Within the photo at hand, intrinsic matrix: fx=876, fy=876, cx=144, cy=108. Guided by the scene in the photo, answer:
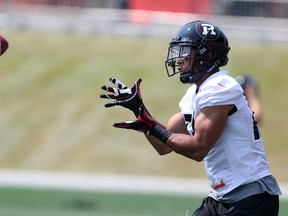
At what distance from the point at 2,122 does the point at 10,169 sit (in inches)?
68.1

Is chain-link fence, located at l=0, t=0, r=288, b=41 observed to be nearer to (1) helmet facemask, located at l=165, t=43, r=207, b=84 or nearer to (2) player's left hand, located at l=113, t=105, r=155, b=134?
(1) helmet facemask, located at l=165, t=43, r=207, b=84

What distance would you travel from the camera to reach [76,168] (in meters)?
12.3

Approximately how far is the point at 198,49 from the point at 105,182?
6417mm

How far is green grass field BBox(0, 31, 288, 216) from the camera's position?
12367 mm

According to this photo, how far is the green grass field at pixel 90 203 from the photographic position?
981cm

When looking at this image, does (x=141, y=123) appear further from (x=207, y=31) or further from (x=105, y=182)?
(x=105, y=182)

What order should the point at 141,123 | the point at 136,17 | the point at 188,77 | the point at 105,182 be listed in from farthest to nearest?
the point at 136,17, the point at 105,182, the point at 188,77, the point at 141,123

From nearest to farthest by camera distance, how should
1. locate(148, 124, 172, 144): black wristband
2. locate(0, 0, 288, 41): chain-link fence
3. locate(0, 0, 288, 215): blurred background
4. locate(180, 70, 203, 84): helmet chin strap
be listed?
locate(148, 124, 172, 144): black wristband < locate(180, 70, 203, 84): helmet chin strap < locate(0, 0, 288, 215): blurred background < locate(0, 0, 288, 41): chain-link fence

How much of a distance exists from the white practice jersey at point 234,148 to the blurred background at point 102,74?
6439mm

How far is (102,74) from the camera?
15.0 m

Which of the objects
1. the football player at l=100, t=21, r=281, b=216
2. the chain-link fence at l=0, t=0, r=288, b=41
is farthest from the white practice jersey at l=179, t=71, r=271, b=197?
the chain-link fence at l=0, t=0, r=288, b=41

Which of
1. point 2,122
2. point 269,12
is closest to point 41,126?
point 2,122

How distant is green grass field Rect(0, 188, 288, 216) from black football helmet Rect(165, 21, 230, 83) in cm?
454

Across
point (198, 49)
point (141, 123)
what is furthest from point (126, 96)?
point (198, 49)
